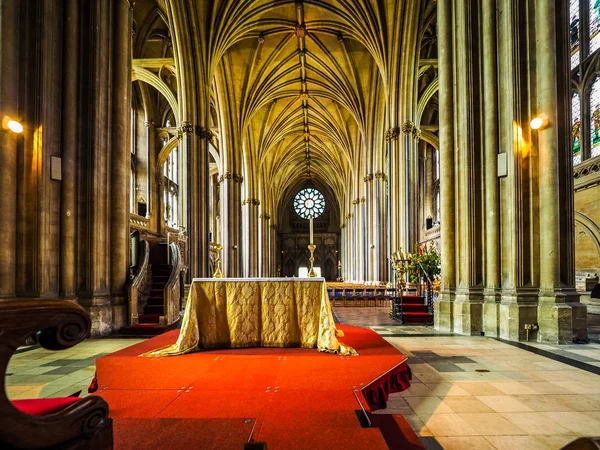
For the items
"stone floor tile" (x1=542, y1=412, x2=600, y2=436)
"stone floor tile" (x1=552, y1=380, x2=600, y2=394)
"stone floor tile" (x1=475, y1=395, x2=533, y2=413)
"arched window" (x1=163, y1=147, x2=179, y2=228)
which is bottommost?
"stone floor tile" (x1=552, y1=380, x2=600, y2=394)

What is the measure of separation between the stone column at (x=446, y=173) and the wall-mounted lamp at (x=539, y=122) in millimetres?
1675

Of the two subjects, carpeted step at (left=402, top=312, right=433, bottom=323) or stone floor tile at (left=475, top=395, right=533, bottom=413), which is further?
carpeted step at (left=402, top=312, right=433, bottom=323)

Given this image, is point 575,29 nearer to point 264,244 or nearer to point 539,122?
point 539,122

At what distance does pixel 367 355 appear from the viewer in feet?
13.9

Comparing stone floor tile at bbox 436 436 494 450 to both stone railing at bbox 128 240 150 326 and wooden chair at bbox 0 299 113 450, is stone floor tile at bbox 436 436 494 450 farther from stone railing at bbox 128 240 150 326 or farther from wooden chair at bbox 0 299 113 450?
stone railing at bbox 128 240 150 326

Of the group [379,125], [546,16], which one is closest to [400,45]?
[379,125]

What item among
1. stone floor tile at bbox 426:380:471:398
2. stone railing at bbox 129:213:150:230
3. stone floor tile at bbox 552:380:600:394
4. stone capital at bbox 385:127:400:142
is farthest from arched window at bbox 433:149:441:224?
stone floor tile at bbox 426:380:471:398

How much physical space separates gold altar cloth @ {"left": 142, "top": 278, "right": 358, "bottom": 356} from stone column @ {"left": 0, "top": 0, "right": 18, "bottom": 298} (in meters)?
3.92

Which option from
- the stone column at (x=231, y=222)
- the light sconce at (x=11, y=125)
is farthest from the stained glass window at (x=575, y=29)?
the stone column at (x=231, y=222)

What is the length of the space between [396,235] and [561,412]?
14665 mm

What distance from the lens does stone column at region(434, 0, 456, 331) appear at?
26.2 ft

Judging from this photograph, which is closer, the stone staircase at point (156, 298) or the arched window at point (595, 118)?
the stone staircase at point (156, 298)

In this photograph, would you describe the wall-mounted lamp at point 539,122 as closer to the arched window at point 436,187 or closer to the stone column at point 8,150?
the stone column at point 8,150

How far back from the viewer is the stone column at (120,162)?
26.5ft
